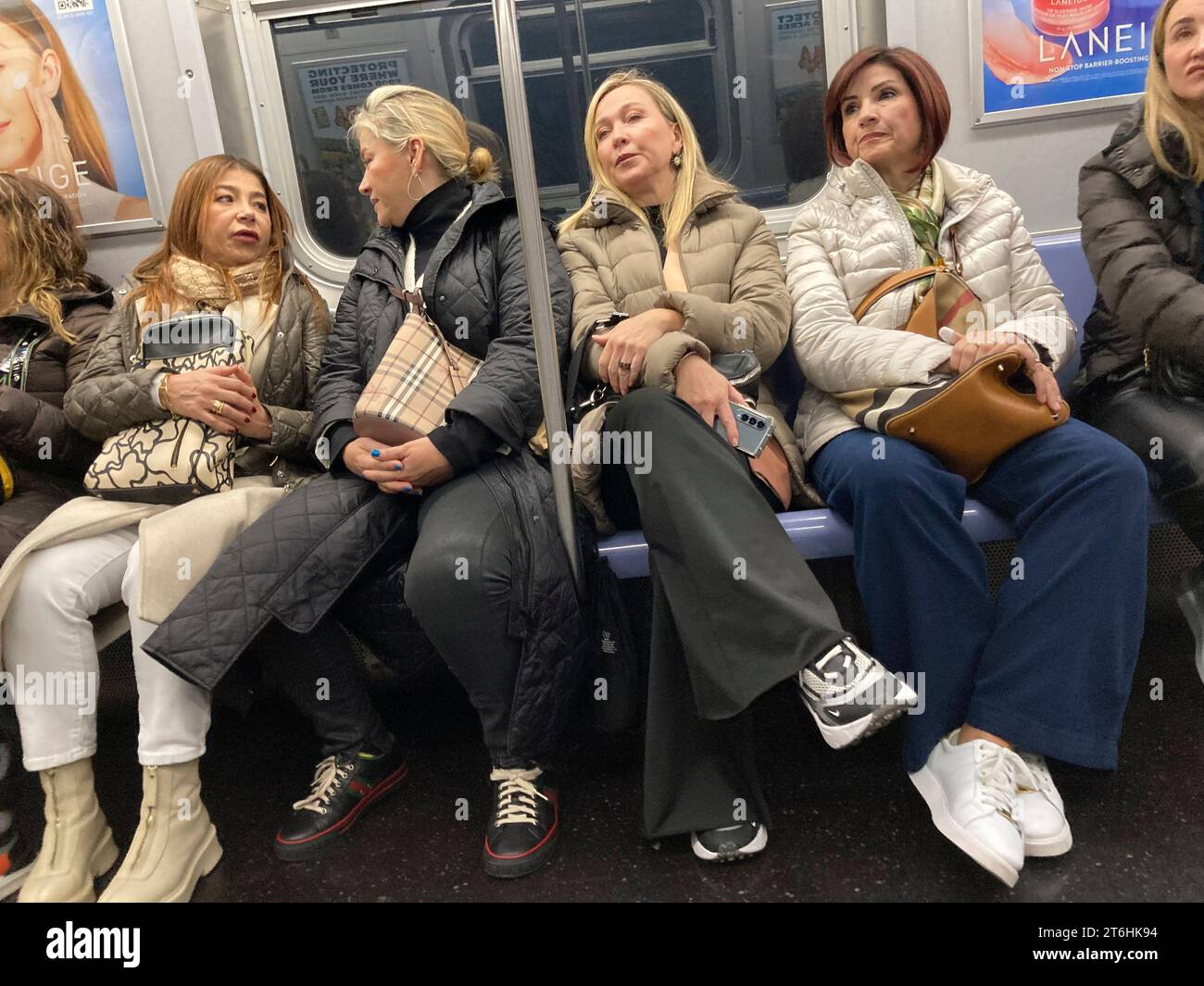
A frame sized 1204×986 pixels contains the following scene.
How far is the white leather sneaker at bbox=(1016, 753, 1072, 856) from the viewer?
158cm

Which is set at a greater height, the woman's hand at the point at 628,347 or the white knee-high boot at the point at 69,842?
the woman's hand at the point at 628,347

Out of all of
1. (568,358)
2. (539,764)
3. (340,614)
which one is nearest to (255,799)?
(340,614)

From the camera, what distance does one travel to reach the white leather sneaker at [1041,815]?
62.2 inches

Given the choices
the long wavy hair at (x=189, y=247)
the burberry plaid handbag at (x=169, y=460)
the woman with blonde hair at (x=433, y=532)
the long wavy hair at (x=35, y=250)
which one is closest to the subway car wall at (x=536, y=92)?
the long wavy hair at (x=35, y=250)

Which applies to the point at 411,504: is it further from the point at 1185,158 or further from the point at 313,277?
the point at 1185,158

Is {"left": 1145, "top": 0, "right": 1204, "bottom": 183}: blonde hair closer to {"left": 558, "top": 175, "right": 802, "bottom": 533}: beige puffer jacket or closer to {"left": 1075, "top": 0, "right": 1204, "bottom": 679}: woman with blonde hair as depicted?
{"left": 1075, "top": 0, "right": 1204, "bottom": 679}: woman with blonde hair

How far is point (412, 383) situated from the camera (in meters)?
1.99

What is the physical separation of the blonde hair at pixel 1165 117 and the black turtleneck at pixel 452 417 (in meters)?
1.66

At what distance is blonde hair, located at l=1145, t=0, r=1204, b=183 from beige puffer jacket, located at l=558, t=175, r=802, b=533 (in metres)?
0.90

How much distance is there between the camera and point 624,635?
190 cm

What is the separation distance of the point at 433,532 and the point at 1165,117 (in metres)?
1.93

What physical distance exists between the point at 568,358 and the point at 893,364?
2.49 ft

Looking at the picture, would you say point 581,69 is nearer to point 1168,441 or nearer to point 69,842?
point 1168,441

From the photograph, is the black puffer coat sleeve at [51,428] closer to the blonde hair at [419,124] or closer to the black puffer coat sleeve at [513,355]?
the blonde hair at [419,124]
